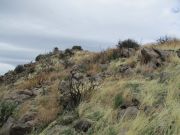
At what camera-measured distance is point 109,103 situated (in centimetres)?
980

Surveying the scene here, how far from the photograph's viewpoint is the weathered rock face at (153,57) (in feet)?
43.0

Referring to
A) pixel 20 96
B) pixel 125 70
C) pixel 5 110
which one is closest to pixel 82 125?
pixel 5 110

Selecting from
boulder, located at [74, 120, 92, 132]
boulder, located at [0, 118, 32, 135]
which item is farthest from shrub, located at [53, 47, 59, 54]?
boulder, located at [74, 120, 92, 132]

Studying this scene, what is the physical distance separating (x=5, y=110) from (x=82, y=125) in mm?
3211

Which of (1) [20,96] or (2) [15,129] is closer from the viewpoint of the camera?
(2) [15,129]

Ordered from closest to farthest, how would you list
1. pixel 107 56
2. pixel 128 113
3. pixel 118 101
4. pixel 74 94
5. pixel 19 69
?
pixel 128 113 → pixel 118 101 → pixel 74 94 → pixel 107 56 → pixel 19 69

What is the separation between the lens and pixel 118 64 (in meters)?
14.9

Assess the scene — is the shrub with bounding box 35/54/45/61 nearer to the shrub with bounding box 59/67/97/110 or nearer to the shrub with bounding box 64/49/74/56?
the shrub with bounding box 64/49/74/56

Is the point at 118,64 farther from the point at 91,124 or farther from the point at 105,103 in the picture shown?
the point at 91,124

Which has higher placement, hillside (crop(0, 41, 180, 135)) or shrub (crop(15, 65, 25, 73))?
shrub (crop(15, 65, 25, 73))

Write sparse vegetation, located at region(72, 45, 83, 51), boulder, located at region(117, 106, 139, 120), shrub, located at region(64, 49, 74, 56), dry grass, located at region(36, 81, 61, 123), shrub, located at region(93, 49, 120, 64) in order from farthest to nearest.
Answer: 1. sparse vegetation, located at region(72, 45, 83, 51)
2. shrub, located at region(64, 49, 74, 56)
3. shrub, located at region(93, 49, 120, 64)
4. dry grass, located at region(36, 81, 61, 123)
5. boulder, located at region(117, 106, 139, 120)

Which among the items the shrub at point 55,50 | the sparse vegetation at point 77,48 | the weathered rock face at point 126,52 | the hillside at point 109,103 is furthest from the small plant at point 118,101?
the sparse vegetation at point 77,48

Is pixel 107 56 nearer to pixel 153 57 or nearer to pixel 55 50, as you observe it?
pixel 153 57

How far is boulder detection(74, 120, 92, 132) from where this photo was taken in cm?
872
